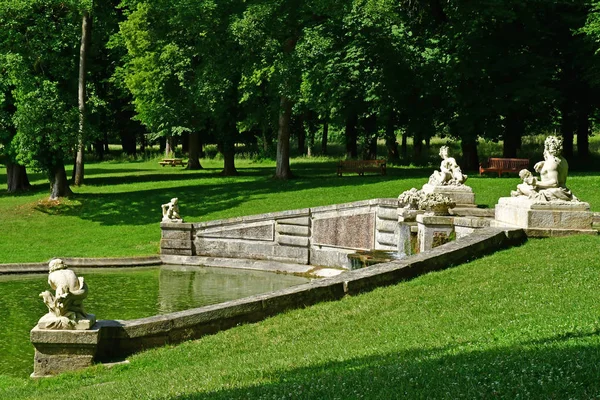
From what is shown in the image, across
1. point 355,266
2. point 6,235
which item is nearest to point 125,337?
point 355,266

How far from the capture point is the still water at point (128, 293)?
1597 centimetres

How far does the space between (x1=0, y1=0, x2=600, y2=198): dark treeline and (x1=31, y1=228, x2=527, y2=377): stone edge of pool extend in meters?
21.2

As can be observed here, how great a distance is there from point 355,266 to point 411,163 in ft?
85.3

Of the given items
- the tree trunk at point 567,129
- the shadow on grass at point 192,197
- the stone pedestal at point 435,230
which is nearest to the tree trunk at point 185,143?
the shadow on grass at point 192,197

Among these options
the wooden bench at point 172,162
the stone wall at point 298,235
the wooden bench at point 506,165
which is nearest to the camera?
the stone wall at point 298,235

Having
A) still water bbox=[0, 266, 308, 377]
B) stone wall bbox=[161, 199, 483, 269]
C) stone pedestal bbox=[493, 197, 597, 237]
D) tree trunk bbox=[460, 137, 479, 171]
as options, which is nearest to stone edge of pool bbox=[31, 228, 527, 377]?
still water bbox=[0, 266, 308, 377]

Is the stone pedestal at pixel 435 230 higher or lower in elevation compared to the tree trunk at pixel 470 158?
lower

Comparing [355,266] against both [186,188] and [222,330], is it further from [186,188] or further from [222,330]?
[186,188]

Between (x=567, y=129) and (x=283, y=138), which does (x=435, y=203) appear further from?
(x=567, y=129)

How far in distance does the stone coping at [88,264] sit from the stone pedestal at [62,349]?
12224 millimetres

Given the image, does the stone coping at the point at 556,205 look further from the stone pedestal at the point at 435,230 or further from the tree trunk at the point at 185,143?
the tree trunk at the point at 185,143

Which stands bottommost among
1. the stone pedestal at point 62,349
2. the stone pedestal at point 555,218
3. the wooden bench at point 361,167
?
the stone pedestal at point 62,349

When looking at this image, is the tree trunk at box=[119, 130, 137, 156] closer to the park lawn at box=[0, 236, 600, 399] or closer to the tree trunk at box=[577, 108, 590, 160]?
the tree trunk at box=[577, 108, 590, 160]

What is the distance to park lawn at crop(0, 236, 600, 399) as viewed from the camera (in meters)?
7.94
